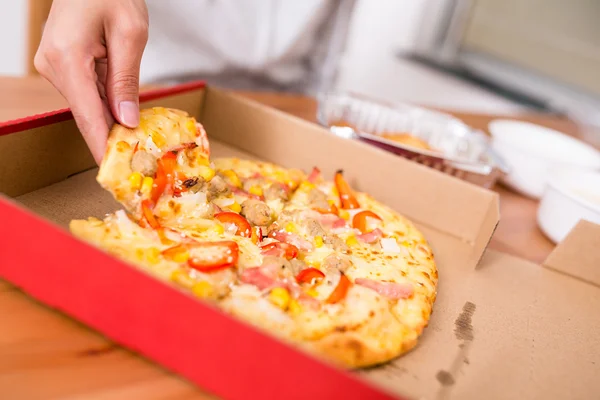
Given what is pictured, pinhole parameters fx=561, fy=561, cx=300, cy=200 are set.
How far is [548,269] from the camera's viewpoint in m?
1.86

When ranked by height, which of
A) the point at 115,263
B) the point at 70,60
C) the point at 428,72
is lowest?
the point at 428,72

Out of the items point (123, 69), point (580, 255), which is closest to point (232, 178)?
point (123, 69)

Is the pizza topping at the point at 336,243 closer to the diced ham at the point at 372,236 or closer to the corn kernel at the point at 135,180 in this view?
the diced ham at the point at 372,236

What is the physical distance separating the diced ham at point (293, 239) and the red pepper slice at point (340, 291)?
165 mm

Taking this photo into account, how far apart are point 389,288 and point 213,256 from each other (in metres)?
0.46

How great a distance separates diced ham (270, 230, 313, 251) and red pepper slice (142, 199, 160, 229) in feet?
1.11

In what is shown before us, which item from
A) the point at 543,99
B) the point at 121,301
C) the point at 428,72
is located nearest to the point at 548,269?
the point at 121,301

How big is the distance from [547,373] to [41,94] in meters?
2.03

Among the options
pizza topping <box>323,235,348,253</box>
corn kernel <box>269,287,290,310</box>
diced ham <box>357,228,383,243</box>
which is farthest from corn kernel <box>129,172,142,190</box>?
diced ham <box>357,228,383,243</box>

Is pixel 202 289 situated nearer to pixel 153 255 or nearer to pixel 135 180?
pixel 153 255

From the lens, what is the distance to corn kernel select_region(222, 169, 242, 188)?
69.1 inches

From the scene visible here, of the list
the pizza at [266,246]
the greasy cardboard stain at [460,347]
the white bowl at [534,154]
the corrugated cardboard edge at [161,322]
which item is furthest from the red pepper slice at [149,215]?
the white bowl at [534,154]

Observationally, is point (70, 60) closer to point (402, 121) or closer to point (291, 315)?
point (291, 315)

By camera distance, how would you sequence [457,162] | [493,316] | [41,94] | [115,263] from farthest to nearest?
[41,94]
[457,162]
[493,316]
[115,263]
